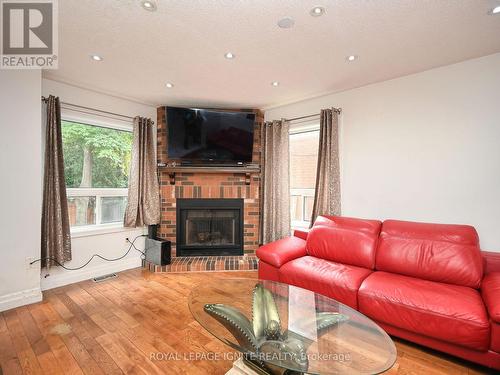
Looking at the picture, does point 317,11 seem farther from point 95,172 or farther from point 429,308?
point 95,172

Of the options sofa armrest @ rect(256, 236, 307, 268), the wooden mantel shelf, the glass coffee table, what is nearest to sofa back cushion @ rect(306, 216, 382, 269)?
sofa armrest @ rect(256, 236, 307, 268)

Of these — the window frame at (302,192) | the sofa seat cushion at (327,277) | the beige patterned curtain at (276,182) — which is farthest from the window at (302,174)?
the sofa seat cushion at (327,277)

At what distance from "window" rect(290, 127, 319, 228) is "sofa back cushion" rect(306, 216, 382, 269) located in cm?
74

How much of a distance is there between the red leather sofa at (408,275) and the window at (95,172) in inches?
89.3

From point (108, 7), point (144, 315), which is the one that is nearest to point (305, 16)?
point (108, 7)

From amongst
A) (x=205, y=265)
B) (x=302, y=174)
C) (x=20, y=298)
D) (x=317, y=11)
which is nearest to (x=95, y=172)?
(x=20, y=298)

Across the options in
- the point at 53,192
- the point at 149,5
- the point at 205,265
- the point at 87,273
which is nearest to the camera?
the point at 149,5

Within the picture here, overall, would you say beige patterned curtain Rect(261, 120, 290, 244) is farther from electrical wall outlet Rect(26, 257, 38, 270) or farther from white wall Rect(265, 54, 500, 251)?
electrical wall outlet Rect(26, 257, 38, 270)

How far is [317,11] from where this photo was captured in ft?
5.41

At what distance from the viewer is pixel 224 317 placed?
4.65 feet

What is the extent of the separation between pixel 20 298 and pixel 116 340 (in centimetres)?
130

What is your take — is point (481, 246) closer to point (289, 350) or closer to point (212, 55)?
point (289, 350)

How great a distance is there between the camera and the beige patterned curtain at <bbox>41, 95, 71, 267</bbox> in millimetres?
2641

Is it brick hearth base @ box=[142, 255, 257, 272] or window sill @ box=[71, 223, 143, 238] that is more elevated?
window sill @ box=[71, 223, 143, 238]
